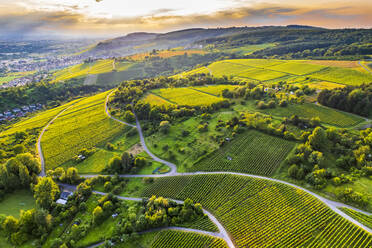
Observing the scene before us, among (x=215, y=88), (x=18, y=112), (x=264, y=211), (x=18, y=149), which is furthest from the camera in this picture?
(x=18, y=112)

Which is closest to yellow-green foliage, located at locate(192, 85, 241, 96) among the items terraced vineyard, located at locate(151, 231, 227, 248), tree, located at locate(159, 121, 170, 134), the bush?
tree, located at locate(159, 121, 170, 134)

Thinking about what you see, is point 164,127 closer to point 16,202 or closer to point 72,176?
point 72,176

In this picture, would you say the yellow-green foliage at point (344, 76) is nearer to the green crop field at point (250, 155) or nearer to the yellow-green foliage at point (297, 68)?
the yellow-green foliage at point (297, 68)

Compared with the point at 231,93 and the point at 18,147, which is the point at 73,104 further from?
the point at 231,93

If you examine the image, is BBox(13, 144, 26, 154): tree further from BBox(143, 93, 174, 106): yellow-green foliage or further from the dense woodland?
the dense woodland

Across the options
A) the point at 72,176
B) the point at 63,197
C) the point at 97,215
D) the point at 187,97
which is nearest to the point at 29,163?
the point at 72,176

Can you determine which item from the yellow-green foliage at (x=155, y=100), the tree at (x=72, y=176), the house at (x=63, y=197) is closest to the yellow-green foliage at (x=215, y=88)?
the yellow-green foliage at (x=155, y=100)

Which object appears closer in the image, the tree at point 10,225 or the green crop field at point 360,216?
the green crop field at point 360,216
